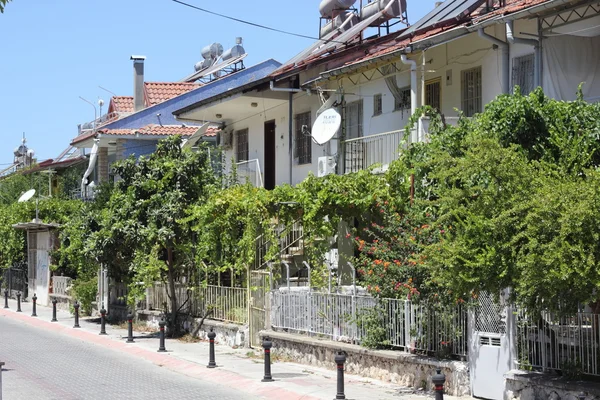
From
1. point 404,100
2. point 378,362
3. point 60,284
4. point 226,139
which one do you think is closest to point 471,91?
point 404,100

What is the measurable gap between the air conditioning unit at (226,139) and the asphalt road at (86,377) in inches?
435

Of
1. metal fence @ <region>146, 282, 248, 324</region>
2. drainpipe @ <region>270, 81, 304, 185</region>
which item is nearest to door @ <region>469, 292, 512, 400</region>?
metal fence @ <region>146, 282, 248, 324</region>

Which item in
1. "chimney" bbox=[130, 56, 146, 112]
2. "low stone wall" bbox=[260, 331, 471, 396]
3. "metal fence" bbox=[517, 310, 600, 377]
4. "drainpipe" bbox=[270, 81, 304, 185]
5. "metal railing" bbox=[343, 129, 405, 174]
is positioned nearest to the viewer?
"metal fence" bbox=[517, 310, 600, 377]

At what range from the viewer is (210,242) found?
21422mm

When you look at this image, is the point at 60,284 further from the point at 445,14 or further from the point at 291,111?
the point at 445,14

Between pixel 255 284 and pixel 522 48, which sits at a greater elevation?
pixel 522 48

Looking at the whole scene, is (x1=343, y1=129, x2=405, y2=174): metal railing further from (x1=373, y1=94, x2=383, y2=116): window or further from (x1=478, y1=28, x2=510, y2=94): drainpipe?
(x1=478, y1=28, x2=510, y2=94): drainpipe

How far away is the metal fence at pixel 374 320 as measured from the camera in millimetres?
13758

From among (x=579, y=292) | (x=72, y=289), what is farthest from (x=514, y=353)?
(x=72, y=289)

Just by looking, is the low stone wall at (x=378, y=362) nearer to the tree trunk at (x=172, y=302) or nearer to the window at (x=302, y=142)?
the tree trunk at (x=172, y=302)

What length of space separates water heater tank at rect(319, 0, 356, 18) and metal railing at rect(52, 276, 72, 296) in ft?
48.2

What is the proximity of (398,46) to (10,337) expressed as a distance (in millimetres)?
13076

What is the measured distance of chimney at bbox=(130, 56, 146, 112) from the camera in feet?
150

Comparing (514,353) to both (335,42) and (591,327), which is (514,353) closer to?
(591,327)
